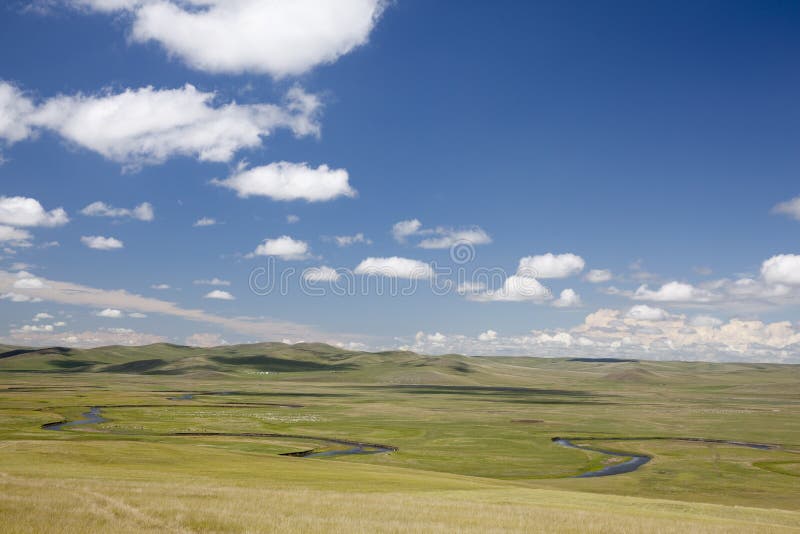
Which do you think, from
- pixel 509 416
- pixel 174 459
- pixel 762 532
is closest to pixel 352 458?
pixel 174 459

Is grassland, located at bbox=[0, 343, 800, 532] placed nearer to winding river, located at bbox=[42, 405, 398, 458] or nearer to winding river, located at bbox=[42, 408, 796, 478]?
winding river, located at bbox=[42, 408, 796, 478]

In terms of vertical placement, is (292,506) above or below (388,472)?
above

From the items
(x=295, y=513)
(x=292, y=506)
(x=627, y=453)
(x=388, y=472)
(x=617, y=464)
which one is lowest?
(x=627, y=453)

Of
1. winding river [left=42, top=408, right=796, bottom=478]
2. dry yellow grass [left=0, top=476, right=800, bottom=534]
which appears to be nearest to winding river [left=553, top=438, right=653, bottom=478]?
winding river [left=42, top=408, right=796, bottom=478]

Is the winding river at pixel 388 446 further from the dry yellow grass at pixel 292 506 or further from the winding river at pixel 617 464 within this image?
the dry yellow grass at pixel 292 506

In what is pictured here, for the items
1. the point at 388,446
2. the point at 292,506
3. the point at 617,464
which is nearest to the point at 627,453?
the point at 617,464

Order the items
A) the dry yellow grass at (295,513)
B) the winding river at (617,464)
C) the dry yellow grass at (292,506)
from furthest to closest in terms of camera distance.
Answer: the winding river at (617,464) < the dry yellow grass at (292,506) < the dry yellow grass at (295,513)

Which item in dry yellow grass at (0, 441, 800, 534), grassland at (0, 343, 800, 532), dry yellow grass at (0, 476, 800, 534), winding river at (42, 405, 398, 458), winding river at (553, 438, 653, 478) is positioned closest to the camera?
dry yellow grass at (0, 476, 800, 534)

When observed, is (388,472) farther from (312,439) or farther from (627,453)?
(627,453)

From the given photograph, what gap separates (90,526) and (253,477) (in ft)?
99.3

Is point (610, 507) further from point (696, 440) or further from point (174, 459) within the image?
point (696, 440)

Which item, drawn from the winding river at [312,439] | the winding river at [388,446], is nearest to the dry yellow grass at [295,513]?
the winding river at [388,446]

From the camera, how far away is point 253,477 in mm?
51031

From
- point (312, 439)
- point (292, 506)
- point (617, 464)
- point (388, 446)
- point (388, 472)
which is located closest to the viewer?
point (292, 506)
